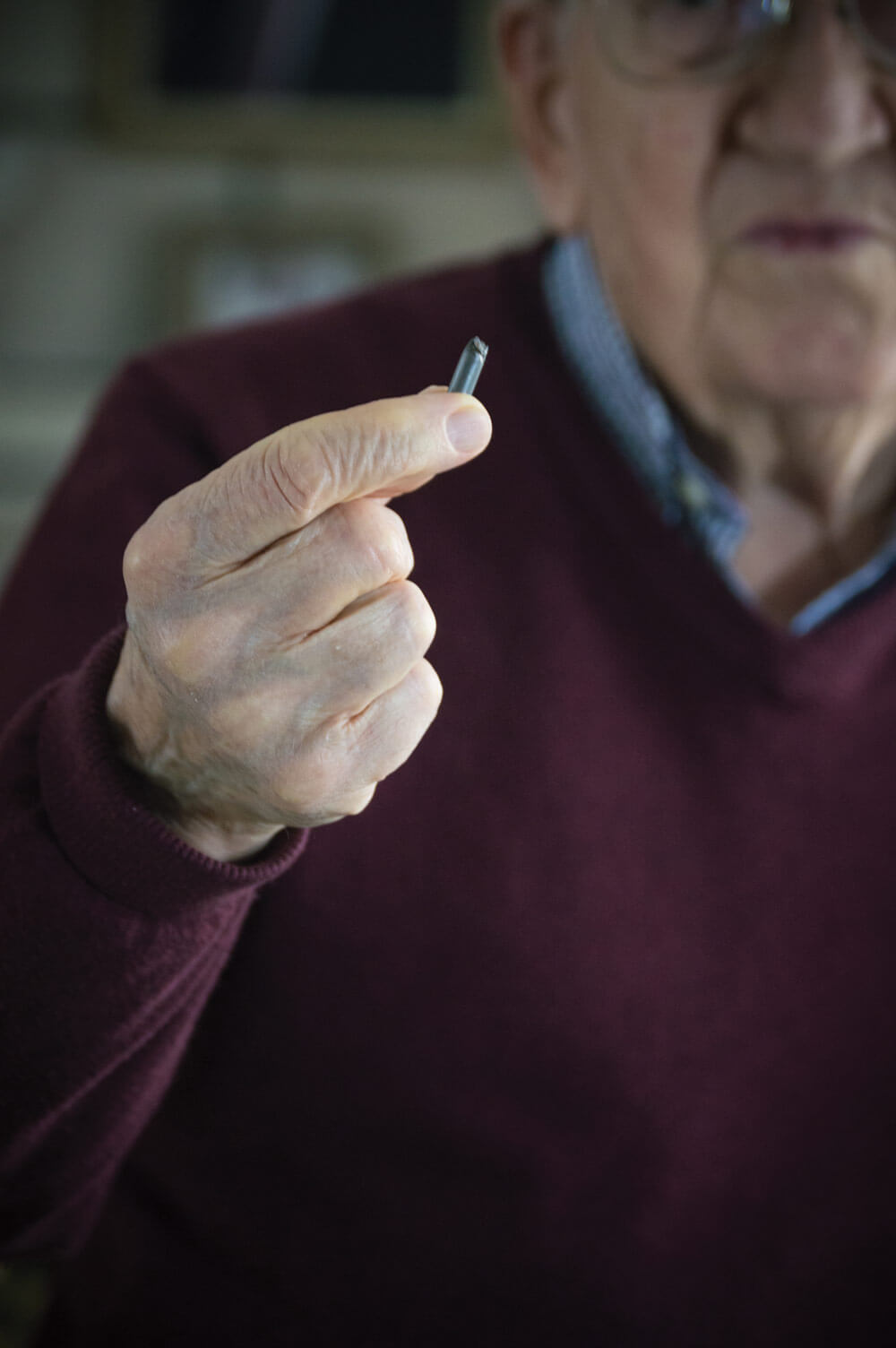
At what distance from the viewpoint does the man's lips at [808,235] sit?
1.86 feet

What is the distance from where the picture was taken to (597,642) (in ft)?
2.07

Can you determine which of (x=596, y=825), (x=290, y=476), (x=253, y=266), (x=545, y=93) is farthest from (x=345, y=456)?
(x=253, y=266)

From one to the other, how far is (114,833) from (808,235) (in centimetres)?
40

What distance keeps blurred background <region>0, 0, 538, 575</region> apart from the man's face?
111 centimetres

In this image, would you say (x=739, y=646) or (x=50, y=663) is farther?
(x=739, y=646)

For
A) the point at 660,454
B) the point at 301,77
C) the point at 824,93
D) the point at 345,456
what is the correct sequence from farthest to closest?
the point at 301,77, the point at 660,454, the point at 824,93, the point at 345,456

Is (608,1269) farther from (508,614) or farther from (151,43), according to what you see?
(151,43)

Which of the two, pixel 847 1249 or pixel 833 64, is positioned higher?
pixel 833 64

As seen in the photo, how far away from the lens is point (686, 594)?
65 cm

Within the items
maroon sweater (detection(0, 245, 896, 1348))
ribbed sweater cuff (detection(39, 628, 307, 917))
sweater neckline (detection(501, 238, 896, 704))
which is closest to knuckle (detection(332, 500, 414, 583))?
ribbed sweater cuff (detection(39, 628, 307, 917))

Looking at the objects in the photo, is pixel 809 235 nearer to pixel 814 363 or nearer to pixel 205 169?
pixel 814 363

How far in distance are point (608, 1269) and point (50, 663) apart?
1.26ft

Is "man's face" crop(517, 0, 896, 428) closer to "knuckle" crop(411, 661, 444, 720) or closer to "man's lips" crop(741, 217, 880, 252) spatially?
"man's lips" crop(741, 217, 880, 252)

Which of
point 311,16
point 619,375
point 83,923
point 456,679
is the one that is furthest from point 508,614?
point 311,16
